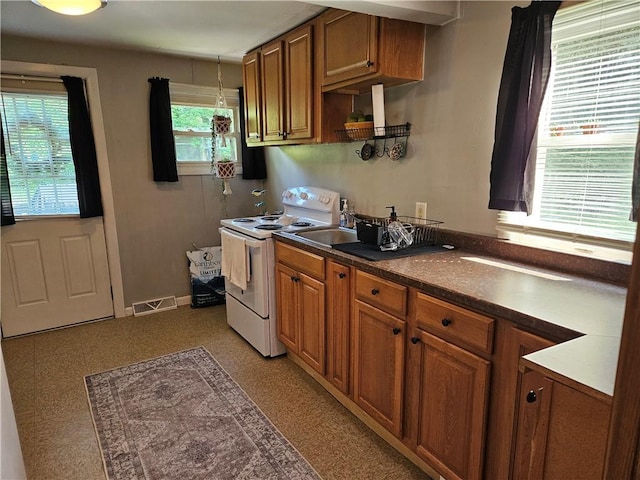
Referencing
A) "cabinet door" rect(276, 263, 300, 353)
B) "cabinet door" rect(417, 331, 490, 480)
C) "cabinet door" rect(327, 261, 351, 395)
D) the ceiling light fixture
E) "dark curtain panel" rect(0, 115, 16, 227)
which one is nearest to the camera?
"cabinet door" rect(417, 331, 490, 480)

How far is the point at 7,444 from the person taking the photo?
56.6 inches

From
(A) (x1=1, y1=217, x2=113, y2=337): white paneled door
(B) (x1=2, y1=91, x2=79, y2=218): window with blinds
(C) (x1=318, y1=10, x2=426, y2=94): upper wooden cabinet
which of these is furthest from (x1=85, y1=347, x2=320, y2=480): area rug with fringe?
(C) (x1=318, y1=10, x2=426, y2=94): upper wooden cabinet

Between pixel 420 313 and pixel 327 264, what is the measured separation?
695 mm

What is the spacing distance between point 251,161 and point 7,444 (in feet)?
10.0

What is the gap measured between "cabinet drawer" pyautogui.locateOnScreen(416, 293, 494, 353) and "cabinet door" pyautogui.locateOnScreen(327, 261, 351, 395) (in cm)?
52

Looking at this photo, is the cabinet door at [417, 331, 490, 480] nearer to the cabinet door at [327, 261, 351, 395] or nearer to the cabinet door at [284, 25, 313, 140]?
the cabinet door at [327, 261, 351, 395]

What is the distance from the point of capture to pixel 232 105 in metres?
4.01

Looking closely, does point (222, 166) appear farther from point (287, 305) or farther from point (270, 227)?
point (287, 305)

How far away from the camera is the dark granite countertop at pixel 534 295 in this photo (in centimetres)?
98

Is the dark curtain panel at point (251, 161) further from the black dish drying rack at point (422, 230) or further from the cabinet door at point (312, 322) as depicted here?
the black dish drying rack at point (422, 230)

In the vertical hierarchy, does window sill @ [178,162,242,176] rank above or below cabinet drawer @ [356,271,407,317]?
above

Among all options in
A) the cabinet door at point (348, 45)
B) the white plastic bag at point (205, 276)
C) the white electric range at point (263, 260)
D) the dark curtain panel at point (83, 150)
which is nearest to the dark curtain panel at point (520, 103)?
the cabinet door at point (348, 45)

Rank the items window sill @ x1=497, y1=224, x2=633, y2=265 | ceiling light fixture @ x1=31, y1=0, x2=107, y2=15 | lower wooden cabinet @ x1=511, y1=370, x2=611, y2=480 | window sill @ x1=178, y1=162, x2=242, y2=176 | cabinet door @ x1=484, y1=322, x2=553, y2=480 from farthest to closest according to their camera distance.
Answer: window sill @ x1=178, y1=162, x2=242, y2=176 → ceiling light fixture @ x1=31, y1=0, x2=107, y2=15 → window sill @ x1=497, y1=224, x2=633, y2=265 → cabinet door @ x1=484, y1=322, x2=553, y2=480 → lower wooden cabinet @ x1=511, y1=370, x2=611, y2=480

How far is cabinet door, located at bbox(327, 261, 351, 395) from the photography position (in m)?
2.11
